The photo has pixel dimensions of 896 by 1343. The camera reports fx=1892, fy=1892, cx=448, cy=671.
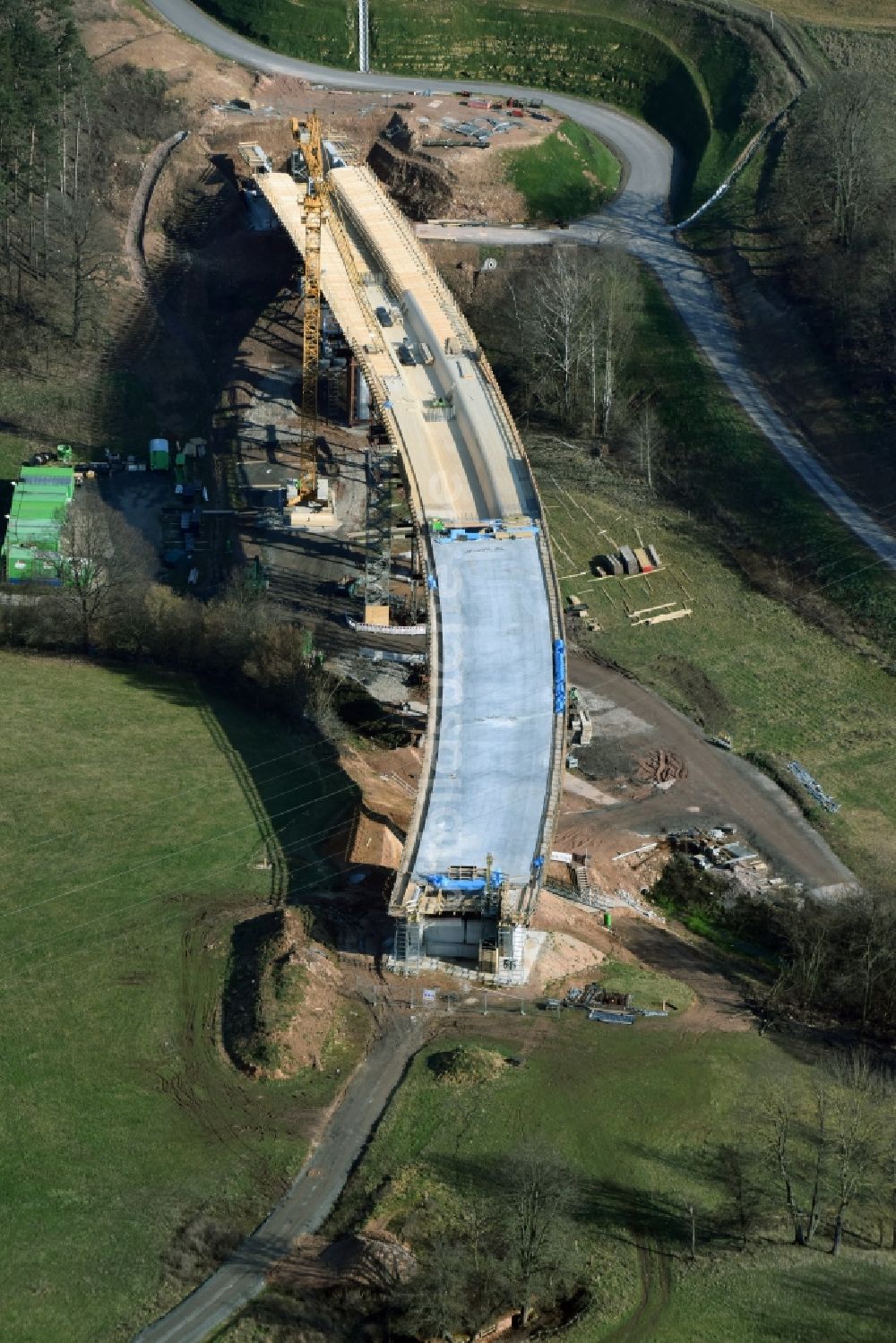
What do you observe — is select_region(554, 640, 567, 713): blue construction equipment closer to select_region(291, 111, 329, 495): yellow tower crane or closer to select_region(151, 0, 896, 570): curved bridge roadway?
select_region(291, 111, 329, 495): yellow tower crane

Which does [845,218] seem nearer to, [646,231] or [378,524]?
[646,231]

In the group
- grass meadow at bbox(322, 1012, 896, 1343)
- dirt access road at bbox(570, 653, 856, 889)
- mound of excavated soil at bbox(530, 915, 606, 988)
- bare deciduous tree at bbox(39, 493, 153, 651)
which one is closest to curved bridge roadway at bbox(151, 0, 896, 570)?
dirt access road at bbox(570, 653, 856, 889)

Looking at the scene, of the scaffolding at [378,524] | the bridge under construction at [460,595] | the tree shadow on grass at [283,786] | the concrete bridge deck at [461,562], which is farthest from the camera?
the scaffolding at [378,524]

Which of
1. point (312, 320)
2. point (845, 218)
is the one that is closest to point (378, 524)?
point (312, 320)

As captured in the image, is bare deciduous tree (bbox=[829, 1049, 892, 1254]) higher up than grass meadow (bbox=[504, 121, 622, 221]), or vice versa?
grass meadow (bbox=[504, 121, 622, 221])

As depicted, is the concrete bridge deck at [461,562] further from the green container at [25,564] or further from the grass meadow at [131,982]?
the green container at [25,564]

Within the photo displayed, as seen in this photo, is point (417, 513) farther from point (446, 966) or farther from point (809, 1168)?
point (809, 1168)

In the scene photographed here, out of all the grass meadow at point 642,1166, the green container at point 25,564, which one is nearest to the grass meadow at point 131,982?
the grass meadow at point 642,1166
